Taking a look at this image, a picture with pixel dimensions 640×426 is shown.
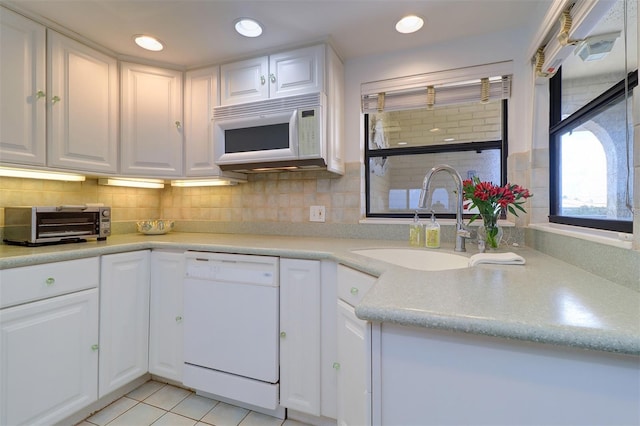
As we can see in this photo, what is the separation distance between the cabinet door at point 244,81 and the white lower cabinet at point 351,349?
4.24 ft

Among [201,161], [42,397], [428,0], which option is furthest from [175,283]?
[428,0]

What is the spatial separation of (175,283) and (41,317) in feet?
1.93

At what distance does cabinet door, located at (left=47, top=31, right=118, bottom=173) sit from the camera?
1.65 metres

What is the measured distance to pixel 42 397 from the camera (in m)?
1.33

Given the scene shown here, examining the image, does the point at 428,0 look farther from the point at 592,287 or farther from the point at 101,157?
the point at 101,157

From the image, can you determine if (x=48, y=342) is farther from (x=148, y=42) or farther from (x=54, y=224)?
(x=148, y=42)

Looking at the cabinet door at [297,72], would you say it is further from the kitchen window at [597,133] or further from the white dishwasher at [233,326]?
the kitchen window at [597,133]

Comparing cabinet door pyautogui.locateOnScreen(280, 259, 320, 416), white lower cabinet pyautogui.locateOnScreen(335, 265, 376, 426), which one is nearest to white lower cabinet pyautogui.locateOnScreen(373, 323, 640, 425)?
white lower cabinet pyautogui.locateOnScreen(335, 265, 376, 426)

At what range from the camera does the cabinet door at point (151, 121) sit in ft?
6.54

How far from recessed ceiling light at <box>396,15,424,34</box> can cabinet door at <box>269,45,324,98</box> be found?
1.52ft

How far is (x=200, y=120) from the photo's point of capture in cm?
211

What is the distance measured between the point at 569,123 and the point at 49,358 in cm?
269

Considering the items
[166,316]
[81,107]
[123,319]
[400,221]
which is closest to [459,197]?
[400,221]

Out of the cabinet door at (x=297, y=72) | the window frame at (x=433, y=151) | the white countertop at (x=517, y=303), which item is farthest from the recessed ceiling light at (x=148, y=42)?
the white countertop at (x=517, y=303)
